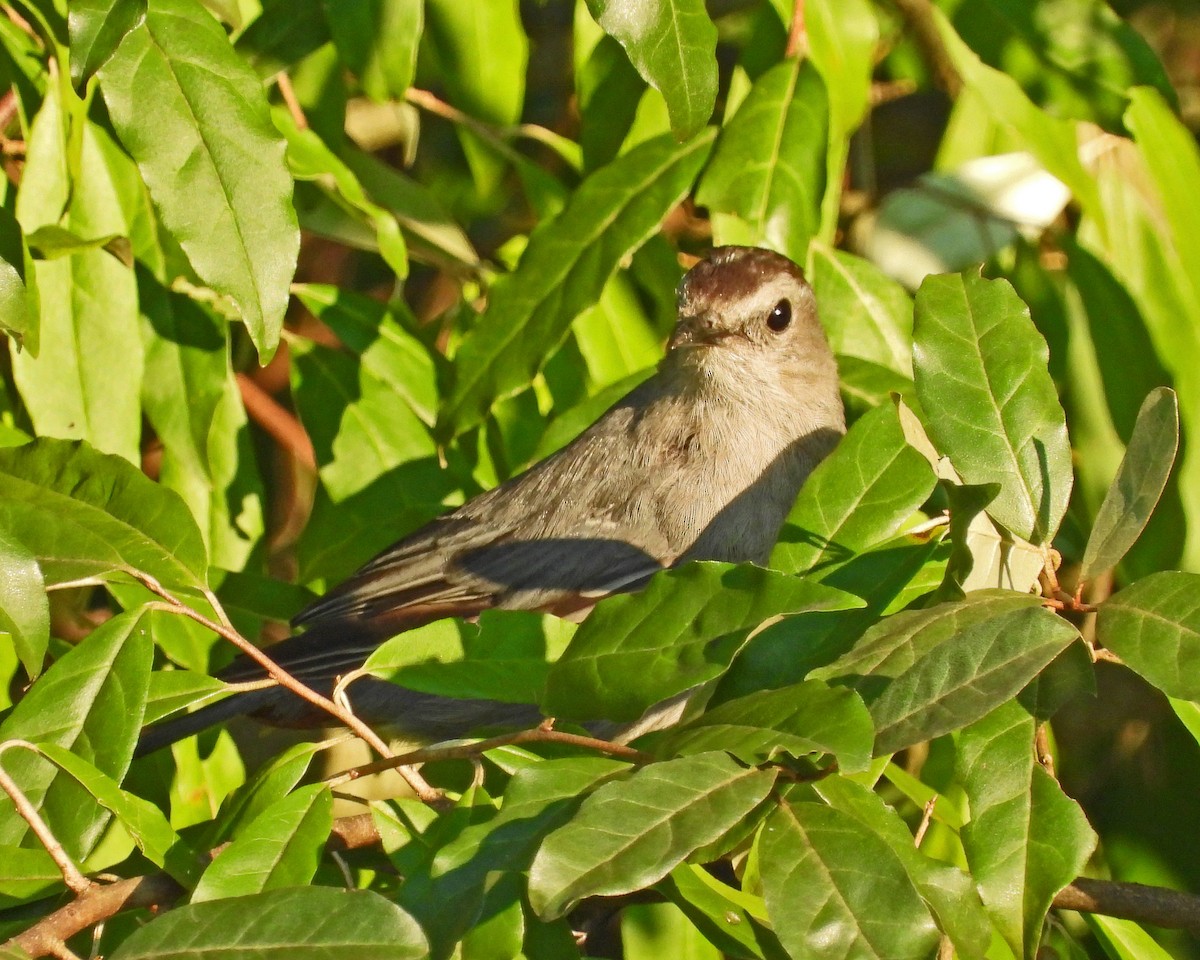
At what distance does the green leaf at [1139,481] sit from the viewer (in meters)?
1.99

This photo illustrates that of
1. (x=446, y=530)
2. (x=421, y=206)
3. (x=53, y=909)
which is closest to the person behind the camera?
(x=53, y=909)

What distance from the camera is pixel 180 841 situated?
2039mm

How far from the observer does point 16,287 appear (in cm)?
216

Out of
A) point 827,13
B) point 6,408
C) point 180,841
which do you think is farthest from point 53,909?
point 827,13

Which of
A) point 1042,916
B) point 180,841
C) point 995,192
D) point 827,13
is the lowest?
point 1042,916

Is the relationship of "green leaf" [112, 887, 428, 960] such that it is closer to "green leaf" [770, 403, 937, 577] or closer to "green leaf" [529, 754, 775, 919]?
"green leaf" [529, 754, 775, 919]

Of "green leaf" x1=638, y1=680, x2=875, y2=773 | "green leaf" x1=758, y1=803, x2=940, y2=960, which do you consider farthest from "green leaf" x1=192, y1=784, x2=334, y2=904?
"green leaf" x1=758, y1=803, x2=940, y2=960

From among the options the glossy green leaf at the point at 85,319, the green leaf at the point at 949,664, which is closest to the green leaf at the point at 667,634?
the green leaf at the point at 949,664

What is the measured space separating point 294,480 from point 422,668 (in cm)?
320

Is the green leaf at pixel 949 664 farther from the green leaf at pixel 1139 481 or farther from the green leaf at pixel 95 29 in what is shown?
the green leaf at pixel 95 29

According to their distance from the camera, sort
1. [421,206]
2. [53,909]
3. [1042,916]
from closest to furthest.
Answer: [1042,916]
[53,909]
[421,206]

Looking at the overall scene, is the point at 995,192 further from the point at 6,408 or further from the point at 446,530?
the point at 6,408

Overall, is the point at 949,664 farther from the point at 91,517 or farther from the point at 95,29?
the point at 95,29

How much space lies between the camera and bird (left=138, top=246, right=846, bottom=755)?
11.9 ft
